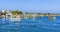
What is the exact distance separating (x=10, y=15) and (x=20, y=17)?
40.5 inches

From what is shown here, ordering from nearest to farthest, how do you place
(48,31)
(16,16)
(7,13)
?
(48,31) → (16,16) → (7,13)

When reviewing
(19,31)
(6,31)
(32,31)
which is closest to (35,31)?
(32,31)

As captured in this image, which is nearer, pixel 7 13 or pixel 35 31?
pixel 35 31

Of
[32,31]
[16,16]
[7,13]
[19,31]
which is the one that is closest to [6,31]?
[19,31]

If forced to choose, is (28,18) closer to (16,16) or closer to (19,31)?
(16,16)

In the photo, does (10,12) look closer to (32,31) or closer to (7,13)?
(7,13)

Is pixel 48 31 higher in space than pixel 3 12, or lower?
lower

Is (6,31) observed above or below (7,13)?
below

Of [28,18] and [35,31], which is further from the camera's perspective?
[28,18]

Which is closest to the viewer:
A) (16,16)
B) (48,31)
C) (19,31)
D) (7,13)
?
(19,31)

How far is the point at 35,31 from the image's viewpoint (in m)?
8.60

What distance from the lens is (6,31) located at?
8.54 metres

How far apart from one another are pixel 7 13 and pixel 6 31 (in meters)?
7.44

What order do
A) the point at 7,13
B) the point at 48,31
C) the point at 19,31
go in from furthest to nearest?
the point at 7,13
the point at 48,31
the point at 19,31
